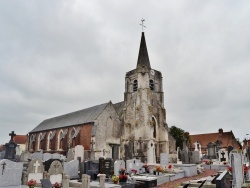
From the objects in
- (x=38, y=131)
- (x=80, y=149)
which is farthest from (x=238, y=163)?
(x=38, y=131)

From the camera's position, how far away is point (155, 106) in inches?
1163

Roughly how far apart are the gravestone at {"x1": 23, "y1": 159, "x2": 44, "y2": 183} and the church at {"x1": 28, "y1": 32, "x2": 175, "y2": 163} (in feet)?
45.0

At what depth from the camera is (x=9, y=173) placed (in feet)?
25.0

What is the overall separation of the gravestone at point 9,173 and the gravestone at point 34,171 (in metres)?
2.91

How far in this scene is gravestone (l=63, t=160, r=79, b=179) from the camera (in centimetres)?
1285

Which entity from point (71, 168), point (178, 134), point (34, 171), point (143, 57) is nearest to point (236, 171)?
point (71, 168)

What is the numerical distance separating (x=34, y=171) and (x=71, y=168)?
2.80m

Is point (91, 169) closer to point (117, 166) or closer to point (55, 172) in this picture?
point (117, 166)

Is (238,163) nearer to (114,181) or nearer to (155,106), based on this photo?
(114,181)

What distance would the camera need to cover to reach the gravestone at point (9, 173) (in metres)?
7.45

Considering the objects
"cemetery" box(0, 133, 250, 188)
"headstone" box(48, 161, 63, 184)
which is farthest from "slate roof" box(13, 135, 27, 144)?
"headstone" box(48, 161, 63, 184)

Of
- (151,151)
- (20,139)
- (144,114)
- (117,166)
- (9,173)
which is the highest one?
(144,114)

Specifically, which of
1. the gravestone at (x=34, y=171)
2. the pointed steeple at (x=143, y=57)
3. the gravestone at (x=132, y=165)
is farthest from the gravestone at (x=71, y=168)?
the pointed steeple at (x=143, y=57)

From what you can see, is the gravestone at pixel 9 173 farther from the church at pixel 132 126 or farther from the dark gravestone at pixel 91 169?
the church at pixel 132 126
